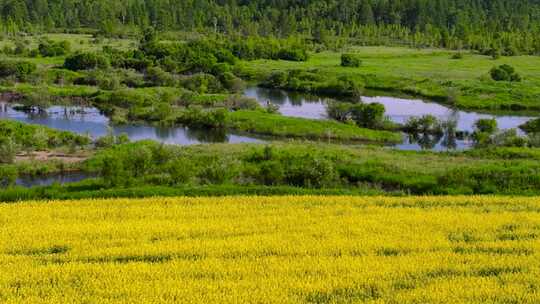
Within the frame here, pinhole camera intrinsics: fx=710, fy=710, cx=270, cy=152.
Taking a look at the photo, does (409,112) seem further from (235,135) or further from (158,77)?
(158,77)

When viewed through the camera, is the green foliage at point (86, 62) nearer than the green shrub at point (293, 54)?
Yes

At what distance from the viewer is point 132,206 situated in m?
22.2

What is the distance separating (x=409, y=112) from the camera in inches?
2758

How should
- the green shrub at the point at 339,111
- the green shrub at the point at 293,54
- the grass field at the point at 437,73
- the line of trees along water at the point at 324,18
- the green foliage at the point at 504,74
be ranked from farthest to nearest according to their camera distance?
the line of trees along water at the point at 324,18 → the green shrub at the point at 293,54 → the green foliage at the point at 504,74 → the grass field at the point at 437,73 → the green shrub at the point at 339,111

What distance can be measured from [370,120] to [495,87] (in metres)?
25.9

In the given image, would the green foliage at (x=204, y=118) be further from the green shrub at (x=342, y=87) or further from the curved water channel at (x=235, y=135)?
the green shrub at (x=342, y=87)

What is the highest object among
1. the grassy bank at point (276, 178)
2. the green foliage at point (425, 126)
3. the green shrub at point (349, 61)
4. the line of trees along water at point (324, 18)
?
the line of trees along water at point (324, 18)

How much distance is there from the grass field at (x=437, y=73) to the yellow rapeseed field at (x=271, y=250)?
55.6m

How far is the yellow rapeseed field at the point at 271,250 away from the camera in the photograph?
1304 centimetres

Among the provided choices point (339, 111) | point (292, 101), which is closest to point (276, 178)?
point (339, 111)

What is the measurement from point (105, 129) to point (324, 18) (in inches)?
4780

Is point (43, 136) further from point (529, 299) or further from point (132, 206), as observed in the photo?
point (529, 299)

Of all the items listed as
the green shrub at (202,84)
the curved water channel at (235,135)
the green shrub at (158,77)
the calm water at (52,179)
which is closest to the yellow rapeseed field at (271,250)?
the calm water at (52,179)

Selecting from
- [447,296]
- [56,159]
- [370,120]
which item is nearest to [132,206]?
[447,296]
